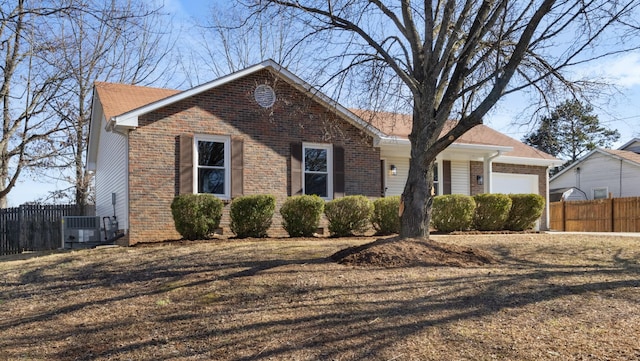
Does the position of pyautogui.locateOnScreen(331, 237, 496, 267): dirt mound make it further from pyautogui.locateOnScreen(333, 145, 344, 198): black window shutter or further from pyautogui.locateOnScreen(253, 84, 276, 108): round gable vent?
pyautogui.locateOnScreen(253, 84, 276, 108): round gable vent

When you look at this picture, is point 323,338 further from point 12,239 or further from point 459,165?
point 12,239

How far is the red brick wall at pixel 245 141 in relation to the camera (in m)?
12.2

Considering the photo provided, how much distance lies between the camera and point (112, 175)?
15125mm

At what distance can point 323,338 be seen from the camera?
491cm

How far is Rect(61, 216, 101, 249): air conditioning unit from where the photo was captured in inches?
561

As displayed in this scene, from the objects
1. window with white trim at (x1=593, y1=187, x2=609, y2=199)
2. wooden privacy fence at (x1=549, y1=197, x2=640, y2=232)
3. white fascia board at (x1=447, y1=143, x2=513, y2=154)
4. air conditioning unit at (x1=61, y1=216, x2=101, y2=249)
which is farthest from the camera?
window with white trim at (x1=593, y1=187, x2=609, y2=199)

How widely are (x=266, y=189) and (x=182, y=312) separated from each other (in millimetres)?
7662

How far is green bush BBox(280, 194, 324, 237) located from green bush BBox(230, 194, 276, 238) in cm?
46

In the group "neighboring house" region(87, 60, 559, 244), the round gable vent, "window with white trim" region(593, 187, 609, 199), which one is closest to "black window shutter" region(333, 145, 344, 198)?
"neighboring house" region(87, 60, 559, 244)

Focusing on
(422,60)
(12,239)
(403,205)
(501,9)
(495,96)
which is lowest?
(12,239)

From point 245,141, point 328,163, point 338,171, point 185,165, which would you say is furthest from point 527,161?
point 185,165

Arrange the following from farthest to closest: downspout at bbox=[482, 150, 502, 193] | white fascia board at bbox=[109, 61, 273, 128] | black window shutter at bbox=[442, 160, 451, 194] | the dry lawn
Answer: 1. black window shutter at bbox=[442, 160, 451, 194]
2. downspout at bbox=[482, 150, 502, 193]
3. white fascia board at bbox=[109, 61, 273, 128]
4. the dry lawn

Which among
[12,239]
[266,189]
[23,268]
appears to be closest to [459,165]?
[266,189]

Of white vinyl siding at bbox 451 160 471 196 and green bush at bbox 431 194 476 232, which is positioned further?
white vinyl siding at bbox 451 160 471 196
